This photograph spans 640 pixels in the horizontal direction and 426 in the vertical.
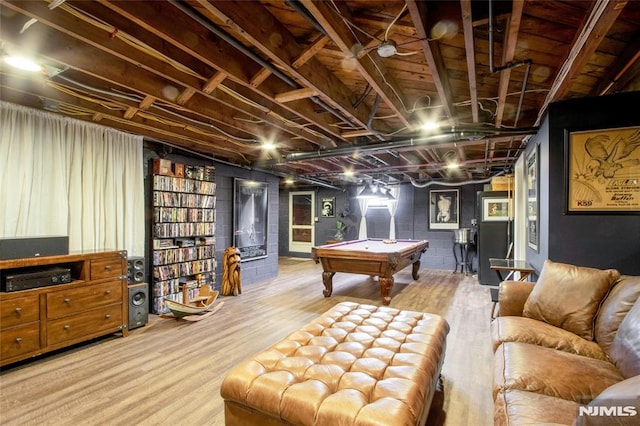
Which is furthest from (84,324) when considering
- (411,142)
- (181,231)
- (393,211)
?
(393,211)

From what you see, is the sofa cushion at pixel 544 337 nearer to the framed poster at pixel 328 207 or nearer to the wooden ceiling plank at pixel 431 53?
the wooden ceiling plank at pixel 431 53

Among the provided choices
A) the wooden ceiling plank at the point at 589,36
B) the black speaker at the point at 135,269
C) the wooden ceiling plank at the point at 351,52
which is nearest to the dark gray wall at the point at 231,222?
the black speaker at the point at 135,269

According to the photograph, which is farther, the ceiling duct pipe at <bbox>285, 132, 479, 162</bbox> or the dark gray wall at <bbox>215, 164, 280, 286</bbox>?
the dark gray wall at <bbox>215, 164, 280, 286</bbox>

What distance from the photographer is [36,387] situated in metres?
2.38

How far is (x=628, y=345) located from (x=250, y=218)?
552cm

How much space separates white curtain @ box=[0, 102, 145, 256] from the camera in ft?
9.89

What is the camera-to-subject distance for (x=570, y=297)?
7.38 feet

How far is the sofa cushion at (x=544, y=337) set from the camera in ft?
6.34

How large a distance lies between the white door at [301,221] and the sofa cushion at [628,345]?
865 centimetres

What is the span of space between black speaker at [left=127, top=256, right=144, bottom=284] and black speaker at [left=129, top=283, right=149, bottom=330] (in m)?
0.08

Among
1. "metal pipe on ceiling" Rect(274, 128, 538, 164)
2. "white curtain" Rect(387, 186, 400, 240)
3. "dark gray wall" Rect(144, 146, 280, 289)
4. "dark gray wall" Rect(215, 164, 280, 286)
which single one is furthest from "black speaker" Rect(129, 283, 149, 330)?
"white curtain" Rect(387, 186, 400, 240)

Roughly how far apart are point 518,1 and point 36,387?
13.2 feet

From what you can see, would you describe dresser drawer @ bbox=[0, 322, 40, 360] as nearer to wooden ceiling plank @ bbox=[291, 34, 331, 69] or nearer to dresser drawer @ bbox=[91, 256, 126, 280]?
dresser drawer @ bbox=[91, 256, 126, 280]

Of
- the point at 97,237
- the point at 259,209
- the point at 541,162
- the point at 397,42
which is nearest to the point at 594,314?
the point at 541,162
